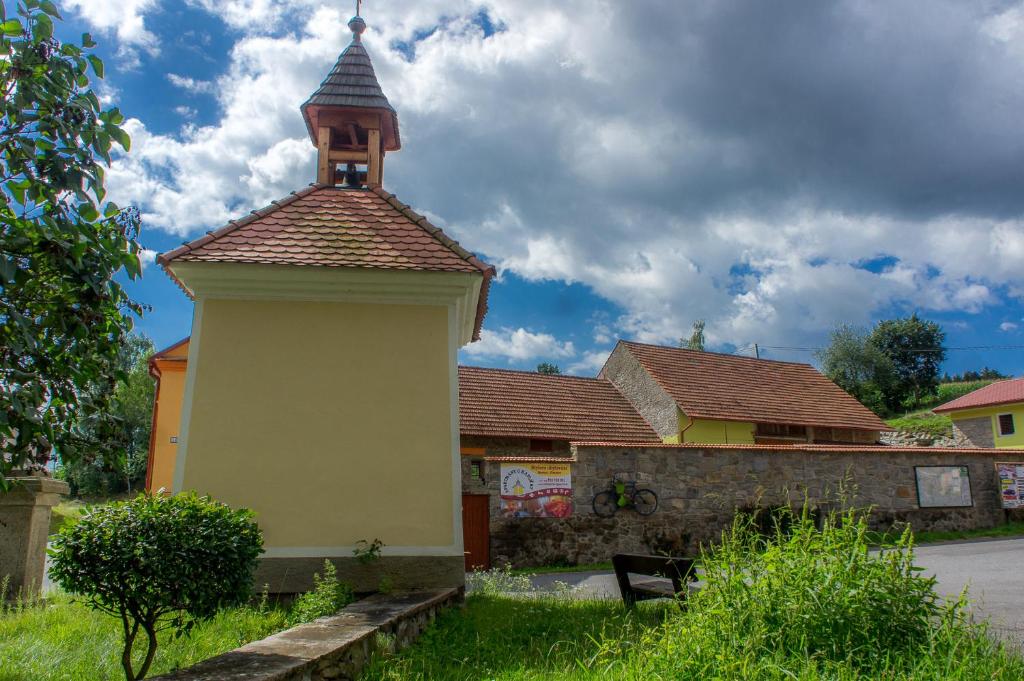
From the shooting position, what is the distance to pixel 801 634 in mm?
4430

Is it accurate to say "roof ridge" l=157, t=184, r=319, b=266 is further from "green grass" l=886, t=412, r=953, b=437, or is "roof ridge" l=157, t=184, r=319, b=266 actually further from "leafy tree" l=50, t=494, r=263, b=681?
"green grass" l=886, t=412, r=953, b=437

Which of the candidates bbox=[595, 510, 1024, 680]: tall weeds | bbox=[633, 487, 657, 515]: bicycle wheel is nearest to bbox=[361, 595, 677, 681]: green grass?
bbox=[595, 510, 1024, 680]: tall weeds

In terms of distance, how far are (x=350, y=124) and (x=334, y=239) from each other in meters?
3.32

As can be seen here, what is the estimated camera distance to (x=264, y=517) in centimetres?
761

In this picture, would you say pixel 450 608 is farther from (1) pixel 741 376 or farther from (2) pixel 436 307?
(1) pixel 741 376

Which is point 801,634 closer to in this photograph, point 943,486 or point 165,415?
point 943,486

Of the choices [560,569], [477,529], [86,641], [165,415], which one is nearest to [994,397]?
[560,569]

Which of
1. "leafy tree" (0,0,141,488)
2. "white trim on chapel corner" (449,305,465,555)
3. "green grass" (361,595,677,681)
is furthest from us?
"white trim on chapel corner" (449,305,465,555)

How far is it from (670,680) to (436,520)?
395cm

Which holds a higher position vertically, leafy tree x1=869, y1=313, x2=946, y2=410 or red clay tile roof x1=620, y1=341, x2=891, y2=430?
leafy tree x1=869, y1=313, x2=946, y2=410

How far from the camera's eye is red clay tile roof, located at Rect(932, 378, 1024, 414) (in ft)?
112

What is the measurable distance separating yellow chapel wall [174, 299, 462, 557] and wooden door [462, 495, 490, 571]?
6508 millimetres

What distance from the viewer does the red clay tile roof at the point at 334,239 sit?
8.10 metres

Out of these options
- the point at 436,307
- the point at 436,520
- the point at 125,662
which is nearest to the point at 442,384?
the point at 436,307
